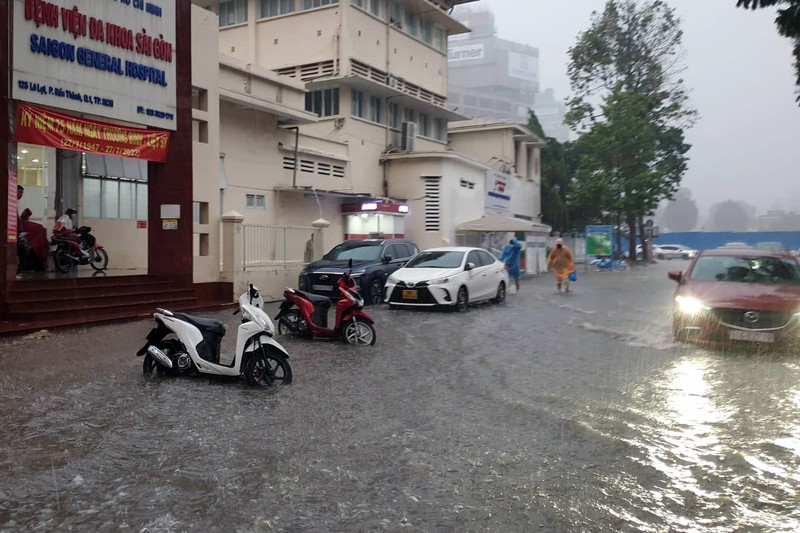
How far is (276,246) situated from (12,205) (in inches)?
289

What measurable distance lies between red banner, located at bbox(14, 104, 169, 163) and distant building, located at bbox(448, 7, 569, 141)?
475ft

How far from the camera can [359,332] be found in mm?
10984

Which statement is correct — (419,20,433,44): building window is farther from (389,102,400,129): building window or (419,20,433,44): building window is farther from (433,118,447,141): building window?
(389,102,400,129): building window

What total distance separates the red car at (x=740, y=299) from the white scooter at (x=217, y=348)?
612 cm

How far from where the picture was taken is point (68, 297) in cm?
1272

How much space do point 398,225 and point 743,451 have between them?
21975mm

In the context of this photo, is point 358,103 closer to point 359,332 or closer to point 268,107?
point 268,107

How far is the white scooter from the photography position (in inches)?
309

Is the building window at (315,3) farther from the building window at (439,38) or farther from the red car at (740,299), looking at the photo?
the red car at (740,299)

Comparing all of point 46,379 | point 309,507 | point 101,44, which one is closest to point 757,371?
point 309,507

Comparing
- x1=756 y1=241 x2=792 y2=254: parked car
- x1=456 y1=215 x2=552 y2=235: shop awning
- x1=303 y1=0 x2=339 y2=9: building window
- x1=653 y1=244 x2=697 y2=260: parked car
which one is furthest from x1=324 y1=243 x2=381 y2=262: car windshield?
x1=653 y1=244 x2=697 y2=260: parked car

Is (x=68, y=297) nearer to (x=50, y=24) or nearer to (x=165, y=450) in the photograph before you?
(x=50, y=24)

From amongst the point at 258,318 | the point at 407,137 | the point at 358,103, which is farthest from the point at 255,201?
the point at 258,318

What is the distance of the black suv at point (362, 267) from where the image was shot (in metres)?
16.4
